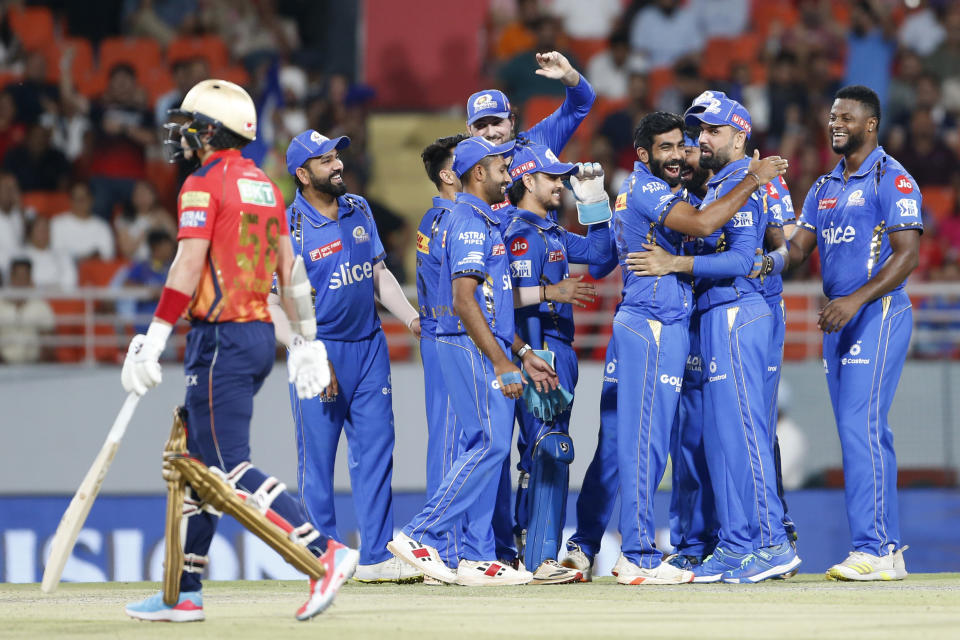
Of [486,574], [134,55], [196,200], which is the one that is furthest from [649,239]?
[134,55]

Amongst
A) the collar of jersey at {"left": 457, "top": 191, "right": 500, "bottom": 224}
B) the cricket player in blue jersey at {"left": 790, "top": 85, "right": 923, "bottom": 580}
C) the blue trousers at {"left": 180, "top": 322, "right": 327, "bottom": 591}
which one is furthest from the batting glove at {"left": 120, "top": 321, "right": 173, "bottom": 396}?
the cricket player in blue jersey at {"left": 790, "top": 85, "right": 923, "bottom": 580}

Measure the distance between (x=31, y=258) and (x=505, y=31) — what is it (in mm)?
6564

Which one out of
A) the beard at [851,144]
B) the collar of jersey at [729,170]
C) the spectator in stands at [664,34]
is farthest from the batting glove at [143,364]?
the spectator in stands at [664,34]

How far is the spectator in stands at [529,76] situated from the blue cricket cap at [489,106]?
752 cm

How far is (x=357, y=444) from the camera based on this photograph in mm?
8312

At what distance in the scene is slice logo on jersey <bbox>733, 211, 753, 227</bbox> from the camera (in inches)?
307

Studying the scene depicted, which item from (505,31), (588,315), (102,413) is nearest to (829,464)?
(588,315)

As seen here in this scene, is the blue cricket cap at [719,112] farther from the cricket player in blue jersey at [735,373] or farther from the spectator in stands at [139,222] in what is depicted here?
the spectator in stands at [139,222]

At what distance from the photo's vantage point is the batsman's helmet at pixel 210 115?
6289mm

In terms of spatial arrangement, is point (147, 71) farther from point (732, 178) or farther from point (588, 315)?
point (732, 178)

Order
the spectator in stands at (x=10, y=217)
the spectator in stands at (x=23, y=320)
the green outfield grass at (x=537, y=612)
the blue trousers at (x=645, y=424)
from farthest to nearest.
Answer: the spectator in stands at (x=10, y=217) → the spectator in stands at (x=23, y=320) → the blue trousers at (x=645, y=424) → the green outfield grass at (x=537, y=612)

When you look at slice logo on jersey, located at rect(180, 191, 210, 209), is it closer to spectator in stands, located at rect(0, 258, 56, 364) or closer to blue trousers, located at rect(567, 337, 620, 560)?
blue trousers, located at rect(567, 337, 620, 560)

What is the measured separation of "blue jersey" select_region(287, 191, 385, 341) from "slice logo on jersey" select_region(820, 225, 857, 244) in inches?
102

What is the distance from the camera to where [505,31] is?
1734 centimetres
